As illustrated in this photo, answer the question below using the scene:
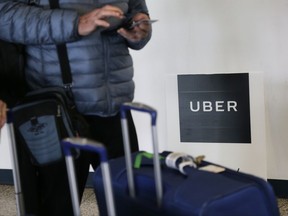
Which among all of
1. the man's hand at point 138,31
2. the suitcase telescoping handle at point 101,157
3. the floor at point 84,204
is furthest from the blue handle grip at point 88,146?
the floor at point 84,204

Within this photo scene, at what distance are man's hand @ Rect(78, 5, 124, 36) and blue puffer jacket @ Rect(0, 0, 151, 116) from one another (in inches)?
0.7

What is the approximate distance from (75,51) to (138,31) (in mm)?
219

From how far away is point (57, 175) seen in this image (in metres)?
1.45

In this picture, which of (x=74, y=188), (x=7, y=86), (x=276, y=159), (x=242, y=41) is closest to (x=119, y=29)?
(x=7, y=86)

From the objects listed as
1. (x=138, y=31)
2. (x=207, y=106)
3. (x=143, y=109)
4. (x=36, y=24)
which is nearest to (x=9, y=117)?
(x=36, y=24)

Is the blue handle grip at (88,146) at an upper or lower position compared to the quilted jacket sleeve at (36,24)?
lower

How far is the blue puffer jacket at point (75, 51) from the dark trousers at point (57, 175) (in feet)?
0.23

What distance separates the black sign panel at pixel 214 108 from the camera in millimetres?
2410

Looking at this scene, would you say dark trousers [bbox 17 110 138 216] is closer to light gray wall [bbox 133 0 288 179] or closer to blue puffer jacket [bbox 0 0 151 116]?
blue puffer jacket [bbox 0 0 151 116]

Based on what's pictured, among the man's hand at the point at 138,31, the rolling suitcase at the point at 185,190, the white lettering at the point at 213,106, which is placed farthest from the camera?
the white lettering at the point at 213,106

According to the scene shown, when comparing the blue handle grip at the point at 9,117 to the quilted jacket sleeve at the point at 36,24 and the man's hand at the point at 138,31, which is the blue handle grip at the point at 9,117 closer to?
the quilted jacket sleeve at the point at 36,24

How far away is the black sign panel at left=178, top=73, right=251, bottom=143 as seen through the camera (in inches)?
94.9

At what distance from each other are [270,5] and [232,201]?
4.94ft

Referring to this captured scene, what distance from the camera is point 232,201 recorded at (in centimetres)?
102
